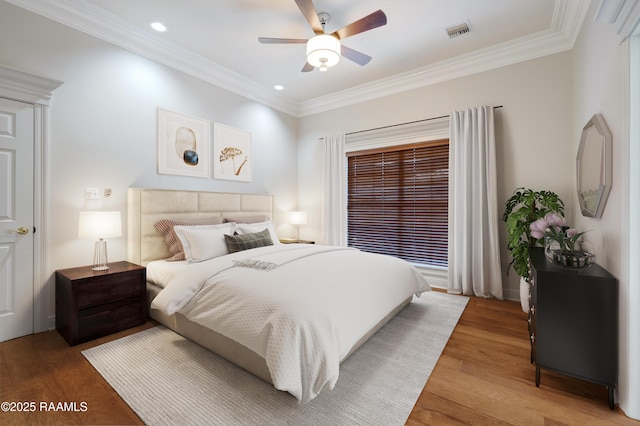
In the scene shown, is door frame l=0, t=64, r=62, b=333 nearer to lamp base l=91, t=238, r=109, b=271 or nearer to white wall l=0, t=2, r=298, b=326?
white wall l=0, t=2, r=298, b=326

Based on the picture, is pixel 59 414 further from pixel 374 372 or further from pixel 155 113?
pixel 155 113

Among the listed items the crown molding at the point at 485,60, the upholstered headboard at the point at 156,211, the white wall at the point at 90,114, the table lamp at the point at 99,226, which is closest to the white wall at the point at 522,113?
the crown molding at the point at 485,60

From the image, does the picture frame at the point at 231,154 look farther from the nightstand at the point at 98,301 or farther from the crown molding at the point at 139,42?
the nightstand at the point at 98,301

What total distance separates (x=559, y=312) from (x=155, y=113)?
4.17m

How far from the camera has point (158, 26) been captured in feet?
9.94

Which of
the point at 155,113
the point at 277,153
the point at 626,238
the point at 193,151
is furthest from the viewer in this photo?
the point at 277,153

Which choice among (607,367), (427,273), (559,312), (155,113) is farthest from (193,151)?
(607,367)

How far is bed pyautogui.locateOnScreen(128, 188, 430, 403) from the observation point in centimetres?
159

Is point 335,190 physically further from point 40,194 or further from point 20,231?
point 20,231

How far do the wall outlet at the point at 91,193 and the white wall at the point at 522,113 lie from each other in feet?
12.7

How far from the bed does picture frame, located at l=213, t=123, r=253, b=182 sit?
662mm

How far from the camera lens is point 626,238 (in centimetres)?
157

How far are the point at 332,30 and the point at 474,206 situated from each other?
2.67 metres

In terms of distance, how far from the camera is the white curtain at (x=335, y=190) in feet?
15.8
